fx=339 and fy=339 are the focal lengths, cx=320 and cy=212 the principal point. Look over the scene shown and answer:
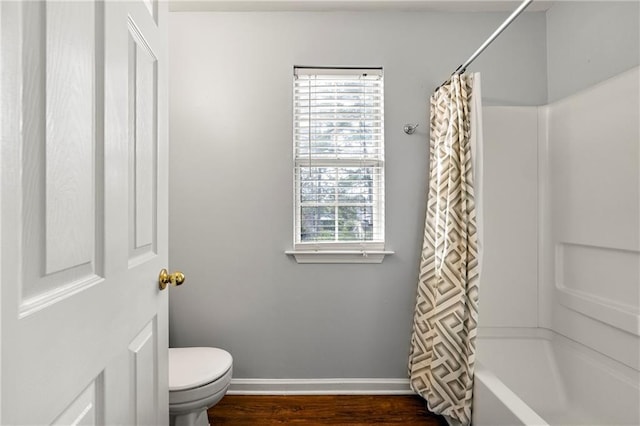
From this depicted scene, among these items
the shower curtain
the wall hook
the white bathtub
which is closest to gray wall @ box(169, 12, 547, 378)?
the wall hook

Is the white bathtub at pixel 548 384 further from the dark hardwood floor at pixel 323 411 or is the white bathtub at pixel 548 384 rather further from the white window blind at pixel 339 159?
the white window blind at pixel 339 159

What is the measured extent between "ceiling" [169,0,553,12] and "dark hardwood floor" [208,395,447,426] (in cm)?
230

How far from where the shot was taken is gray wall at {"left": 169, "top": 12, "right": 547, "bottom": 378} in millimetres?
2029

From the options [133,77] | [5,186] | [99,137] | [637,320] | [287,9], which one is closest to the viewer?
[5,186]

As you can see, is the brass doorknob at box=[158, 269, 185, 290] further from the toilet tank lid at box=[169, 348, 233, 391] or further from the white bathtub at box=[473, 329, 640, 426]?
the white bathtub at box=[473, 329, 640, 426]

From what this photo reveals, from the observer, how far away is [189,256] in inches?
80.1

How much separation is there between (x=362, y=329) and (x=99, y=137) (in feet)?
5.88

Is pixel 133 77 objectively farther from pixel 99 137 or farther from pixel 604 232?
pixel 604 232

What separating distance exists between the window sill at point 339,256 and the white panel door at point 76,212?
3.81ft

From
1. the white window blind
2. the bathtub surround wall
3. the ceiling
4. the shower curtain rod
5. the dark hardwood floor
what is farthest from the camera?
the white window blind

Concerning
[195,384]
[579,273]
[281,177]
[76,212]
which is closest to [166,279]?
[76,212]

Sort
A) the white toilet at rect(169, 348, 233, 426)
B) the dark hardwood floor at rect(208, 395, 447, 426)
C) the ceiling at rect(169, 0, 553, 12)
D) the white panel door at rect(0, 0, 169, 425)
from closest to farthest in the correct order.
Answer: the white panel door at rect(0, 0, 169, 425)
the white toilet at rect(169, 348, 233, 426)
the dark hardwood floor at rect(208, 395, 447, 426)
the ceiling at rect(169, 0, 553, 12)

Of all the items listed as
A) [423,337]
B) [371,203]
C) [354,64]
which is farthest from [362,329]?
[354,64]

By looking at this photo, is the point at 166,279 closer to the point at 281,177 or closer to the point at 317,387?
the point at 281,177
